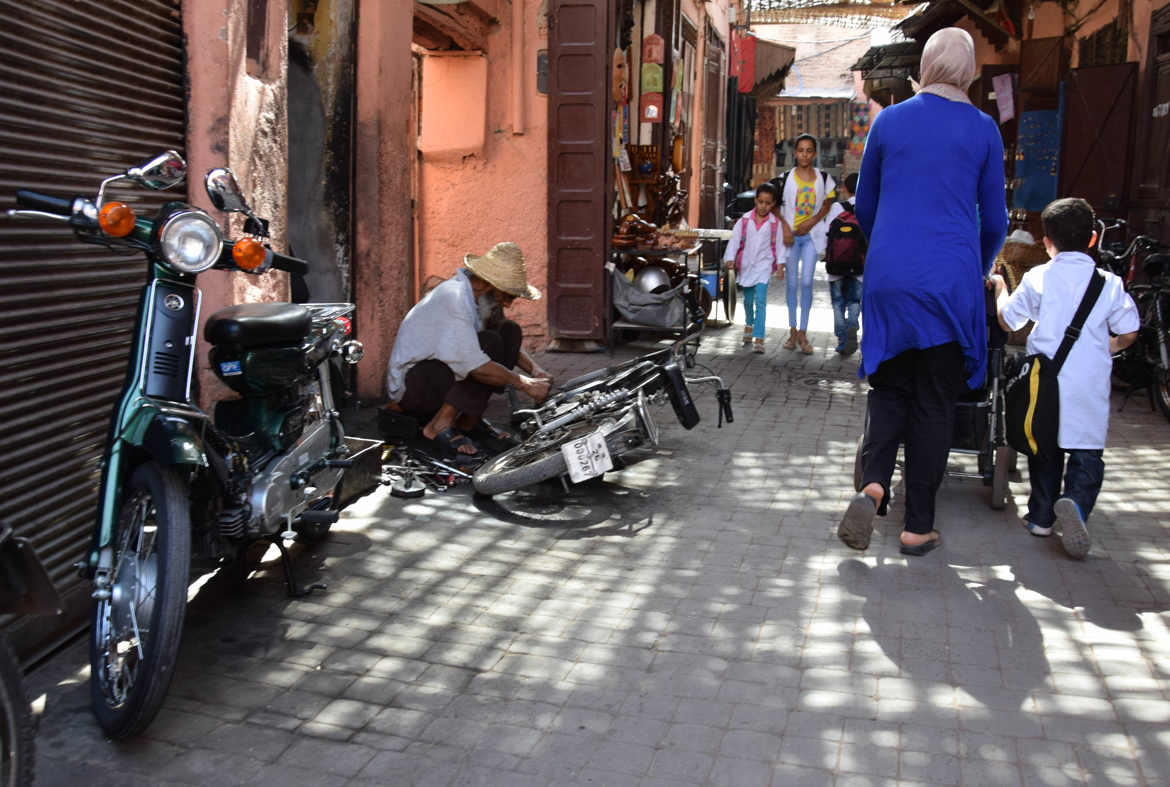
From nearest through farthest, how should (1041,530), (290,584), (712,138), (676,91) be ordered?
(290,584)
(1041,530)
(676,91)
(712,138)

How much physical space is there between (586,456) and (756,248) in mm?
5737

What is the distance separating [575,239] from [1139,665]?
25.0 ft

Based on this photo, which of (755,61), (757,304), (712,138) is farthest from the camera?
(755,61)

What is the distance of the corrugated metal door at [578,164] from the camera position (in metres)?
10.5

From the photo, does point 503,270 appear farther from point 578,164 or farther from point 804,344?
point 804,344

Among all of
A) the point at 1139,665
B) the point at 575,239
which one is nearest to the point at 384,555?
the point at 1139,665

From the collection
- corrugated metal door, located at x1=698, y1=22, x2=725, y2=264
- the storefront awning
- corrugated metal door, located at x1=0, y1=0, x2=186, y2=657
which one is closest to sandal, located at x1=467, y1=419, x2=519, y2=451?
corrugated metal door, located at x1=0, y1=0, x2=186, y2=657

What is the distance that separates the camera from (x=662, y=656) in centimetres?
384

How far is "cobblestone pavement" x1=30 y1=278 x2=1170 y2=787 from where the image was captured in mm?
3125

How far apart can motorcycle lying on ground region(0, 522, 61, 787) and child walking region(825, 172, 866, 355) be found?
803cm

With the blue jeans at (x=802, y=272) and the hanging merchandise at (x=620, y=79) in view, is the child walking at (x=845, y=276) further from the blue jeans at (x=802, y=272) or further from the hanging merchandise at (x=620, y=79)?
the hanging merchandise at (x=620, y=79)

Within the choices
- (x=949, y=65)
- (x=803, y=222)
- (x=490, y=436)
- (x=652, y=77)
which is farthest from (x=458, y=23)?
(x=949, y=65)

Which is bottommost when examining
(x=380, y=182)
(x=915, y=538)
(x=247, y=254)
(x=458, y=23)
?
(x=915, y=538)

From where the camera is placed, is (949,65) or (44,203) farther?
(949,65)
